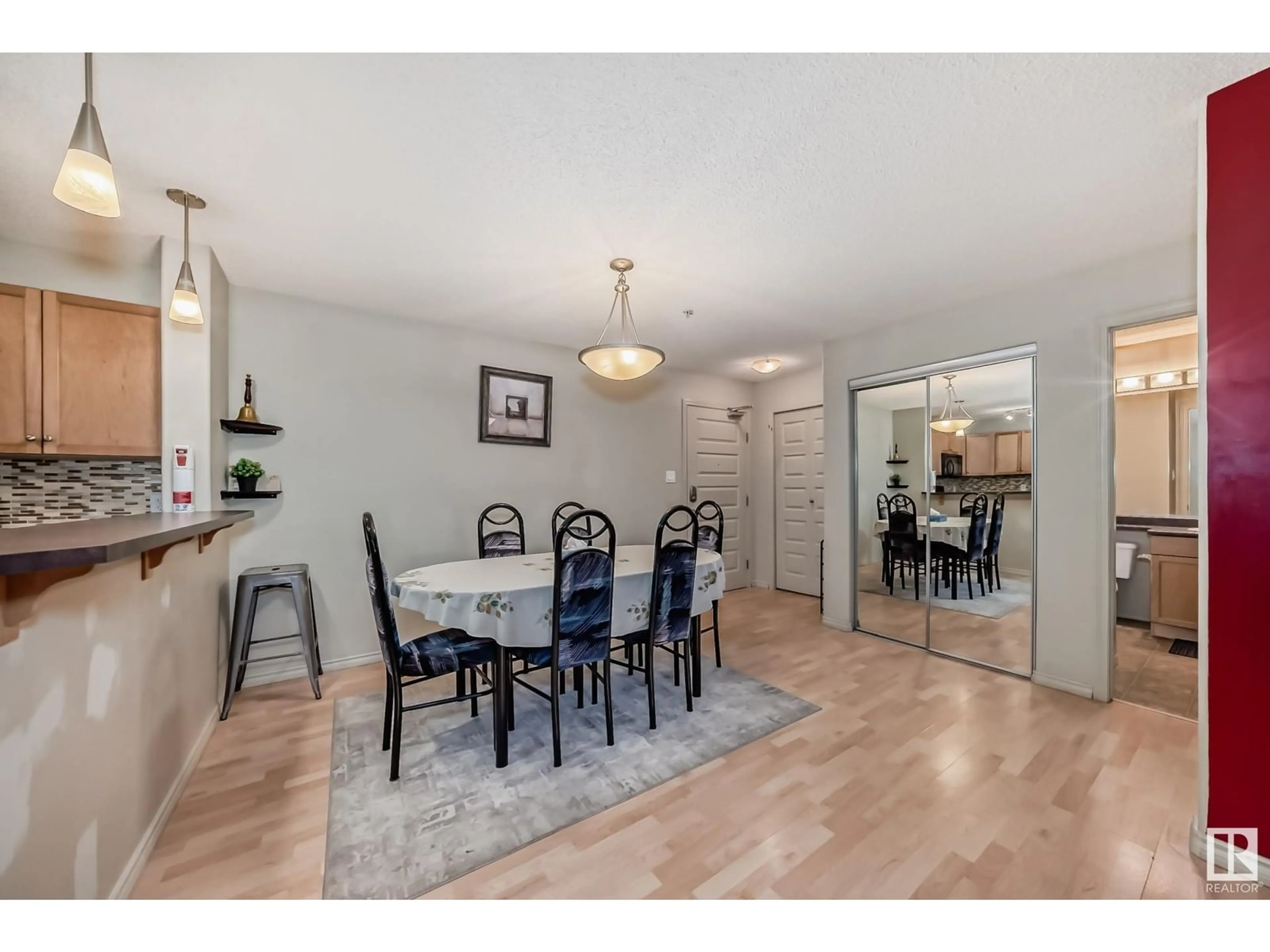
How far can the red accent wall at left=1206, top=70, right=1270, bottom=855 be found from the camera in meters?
1.40

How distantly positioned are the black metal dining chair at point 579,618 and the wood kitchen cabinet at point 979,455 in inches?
104

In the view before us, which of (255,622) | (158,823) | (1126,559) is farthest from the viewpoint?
(1126,559)

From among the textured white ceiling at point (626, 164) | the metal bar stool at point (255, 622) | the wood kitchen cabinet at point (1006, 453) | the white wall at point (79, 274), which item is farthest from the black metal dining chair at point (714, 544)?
the white wall at point (79, 274)

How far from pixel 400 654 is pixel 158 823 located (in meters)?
0.86

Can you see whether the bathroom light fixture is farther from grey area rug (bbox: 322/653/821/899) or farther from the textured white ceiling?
grey area rug (bbox: 322/653/821/899)

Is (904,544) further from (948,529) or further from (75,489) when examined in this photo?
(75,489)

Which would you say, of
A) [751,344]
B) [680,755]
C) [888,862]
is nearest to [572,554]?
[680,755]

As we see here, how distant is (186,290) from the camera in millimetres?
1945

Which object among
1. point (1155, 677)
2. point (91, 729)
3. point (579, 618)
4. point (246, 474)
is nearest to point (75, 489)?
point (246, 474)

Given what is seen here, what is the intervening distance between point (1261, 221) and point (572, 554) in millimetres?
2443

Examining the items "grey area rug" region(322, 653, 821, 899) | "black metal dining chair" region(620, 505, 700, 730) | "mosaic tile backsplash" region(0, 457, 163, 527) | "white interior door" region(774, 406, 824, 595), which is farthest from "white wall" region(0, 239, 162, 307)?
"white interior door" region(774, 406, 824, 595)

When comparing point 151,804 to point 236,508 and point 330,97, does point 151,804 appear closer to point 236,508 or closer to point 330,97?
point 236,508

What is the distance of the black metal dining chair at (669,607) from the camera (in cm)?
238

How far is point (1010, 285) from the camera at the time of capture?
2.87m
